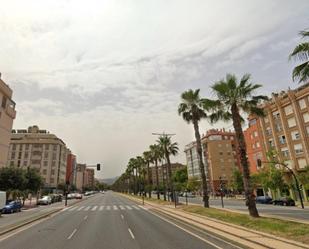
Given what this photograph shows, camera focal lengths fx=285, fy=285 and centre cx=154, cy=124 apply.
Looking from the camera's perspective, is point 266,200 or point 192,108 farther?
point 266,200

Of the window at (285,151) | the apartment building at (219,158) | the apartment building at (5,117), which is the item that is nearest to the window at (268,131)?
the window at (285,151)

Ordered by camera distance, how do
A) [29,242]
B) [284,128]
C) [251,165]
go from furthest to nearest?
1. [251,165]
2. [284,128]
3. [29,242]

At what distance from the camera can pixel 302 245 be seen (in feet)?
34.6

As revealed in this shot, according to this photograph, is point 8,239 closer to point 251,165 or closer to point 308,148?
point 308,148

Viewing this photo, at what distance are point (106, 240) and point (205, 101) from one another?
14.1 metres

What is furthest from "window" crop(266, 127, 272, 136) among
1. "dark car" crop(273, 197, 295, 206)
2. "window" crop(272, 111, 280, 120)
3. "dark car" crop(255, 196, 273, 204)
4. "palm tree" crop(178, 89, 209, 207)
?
"palm tree" crop(178, 89, 209, 207)

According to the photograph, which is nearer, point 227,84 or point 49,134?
point 227,84

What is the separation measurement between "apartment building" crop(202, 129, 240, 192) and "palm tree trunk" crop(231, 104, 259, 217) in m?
85.0

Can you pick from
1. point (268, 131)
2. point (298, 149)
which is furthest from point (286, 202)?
point (268, 131)

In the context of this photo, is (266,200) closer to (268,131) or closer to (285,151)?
(285,151)

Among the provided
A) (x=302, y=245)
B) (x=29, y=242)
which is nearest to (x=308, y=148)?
(x=302, y=245)

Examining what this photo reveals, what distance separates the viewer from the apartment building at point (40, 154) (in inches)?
4606

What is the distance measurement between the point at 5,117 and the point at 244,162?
54880 mm

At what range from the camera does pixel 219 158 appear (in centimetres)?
10656
